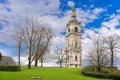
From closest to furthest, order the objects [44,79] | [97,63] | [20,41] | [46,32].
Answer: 1. [44,79]
2. [97,63]
3. [20,41]
4. [46,32]

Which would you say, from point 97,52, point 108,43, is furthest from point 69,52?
point 97,52

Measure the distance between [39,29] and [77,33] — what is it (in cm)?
4434

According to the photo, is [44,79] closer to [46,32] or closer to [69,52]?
[46,32]

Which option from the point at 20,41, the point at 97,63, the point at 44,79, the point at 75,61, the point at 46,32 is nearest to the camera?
the point at 44,79

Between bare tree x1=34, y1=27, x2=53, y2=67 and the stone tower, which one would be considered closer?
bare tree x1=34, y1=27, x2=53, y2=67

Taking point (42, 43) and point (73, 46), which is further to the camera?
point (73, 46)

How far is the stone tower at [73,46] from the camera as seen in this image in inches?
4112

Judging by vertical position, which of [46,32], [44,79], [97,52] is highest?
[46,32]

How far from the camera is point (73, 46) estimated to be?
105 m

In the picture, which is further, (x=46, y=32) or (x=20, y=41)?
(x=46, y=32)

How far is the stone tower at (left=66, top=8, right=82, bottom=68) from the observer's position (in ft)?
343

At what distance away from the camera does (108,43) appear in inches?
2756

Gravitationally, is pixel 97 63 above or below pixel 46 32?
below

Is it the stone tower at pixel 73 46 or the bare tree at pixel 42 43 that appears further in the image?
the stone tower at pixel 73 46
